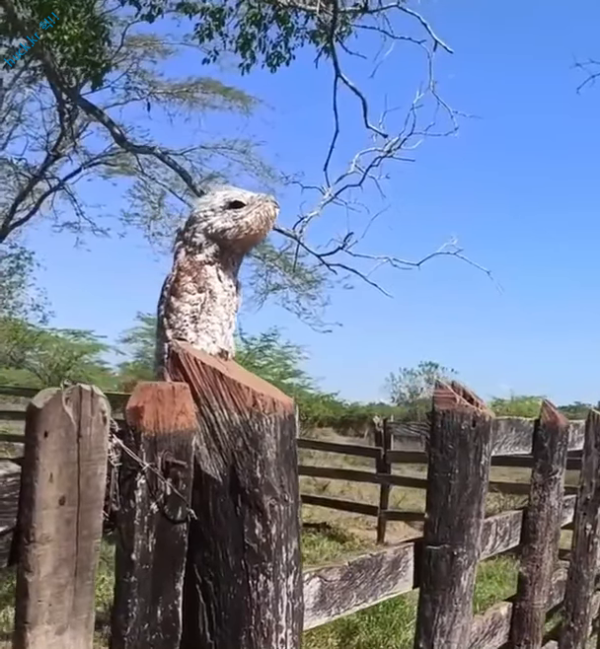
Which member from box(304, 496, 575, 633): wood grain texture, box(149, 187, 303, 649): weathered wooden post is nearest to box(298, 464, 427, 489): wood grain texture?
box(304, 496, 575, 633): wood grain texture

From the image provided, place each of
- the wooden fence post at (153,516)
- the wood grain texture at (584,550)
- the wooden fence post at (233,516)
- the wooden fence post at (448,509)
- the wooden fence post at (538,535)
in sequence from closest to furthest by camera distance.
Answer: the wooden fence post at (153,516), the wooden fence post at (233,516), the wooden fence post at (448,509), the wooden fence post at (538,535), the wood grain texture at (584,550)

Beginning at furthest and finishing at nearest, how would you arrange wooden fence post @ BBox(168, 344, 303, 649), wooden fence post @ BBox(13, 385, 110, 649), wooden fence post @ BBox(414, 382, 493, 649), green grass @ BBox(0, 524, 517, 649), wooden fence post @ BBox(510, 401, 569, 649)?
green grass @ BBox(0, 524, 517, 649)
wooden fence post @ BBox(510, 401, 569, 649)
wooden fence post @ BBox(414, 382, 493, 649)
wooden fence post @ BBox(168, 344, 303, 649)
wooden fence post @ BBox(13, 385, 110, 649)

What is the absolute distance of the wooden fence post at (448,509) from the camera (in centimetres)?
270

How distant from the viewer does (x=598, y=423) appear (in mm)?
4000

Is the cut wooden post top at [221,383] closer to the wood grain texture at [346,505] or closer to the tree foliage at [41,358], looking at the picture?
the wood grain texture at [346,505]

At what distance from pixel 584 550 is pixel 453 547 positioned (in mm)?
1593

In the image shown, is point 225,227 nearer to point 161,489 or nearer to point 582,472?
point 161,489

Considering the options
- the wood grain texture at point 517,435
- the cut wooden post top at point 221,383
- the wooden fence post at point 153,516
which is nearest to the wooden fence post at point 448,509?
the wood grain texture at point 517,435

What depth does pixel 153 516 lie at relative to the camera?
171 centimetres

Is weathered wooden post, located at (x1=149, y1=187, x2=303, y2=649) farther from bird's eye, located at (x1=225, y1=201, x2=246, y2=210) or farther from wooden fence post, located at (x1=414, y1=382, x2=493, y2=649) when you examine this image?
wooden fence post, located at (x1=414, y1=382, x2=493, y2=649)

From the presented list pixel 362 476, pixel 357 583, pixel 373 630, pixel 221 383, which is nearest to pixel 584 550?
pixel 373 630

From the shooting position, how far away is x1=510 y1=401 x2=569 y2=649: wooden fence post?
3.48 meters

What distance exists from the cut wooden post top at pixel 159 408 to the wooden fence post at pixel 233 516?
86mm

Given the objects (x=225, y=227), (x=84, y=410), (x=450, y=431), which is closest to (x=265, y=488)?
(x=84, y=410)
